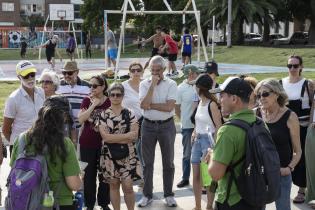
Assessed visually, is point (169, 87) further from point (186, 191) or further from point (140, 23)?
point (140, 23)

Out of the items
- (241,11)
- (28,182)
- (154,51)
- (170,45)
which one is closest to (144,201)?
(28,182)

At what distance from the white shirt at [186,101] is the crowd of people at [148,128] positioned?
0.01m

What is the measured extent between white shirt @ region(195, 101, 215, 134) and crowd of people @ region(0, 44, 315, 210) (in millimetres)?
12

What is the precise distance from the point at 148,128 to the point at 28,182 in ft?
10.5

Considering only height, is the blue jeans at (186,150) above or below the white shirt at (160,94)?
below

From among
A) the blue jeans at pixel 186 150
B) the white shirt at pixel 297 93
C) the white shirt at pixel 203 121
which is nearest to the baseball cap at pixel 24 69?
the white shirt at pixel 203 121

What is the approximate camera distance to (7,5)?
275 ft

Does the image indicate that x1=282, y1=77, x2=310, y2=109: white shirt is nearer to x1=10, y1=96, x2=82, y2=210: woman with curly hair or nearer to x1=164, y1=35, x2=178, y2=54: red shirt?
x1=10, y1=96, x2=82, y2=210: woman with curly hair

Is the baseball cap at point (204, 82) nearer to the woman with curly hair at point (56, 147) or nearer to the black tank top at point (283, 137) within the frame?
the black tank top at point (283, 137)

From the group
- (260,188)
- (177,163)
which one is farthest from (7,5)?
(260,188)

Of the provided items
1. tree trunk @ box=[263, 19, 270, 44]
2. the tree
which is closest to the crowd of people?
the tree

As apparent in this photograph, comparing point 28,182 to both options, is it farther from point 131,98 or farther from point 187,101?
point 187,101

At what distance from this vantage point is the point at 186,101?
754cm

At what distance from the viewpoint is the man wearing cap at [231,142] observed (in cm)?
380
